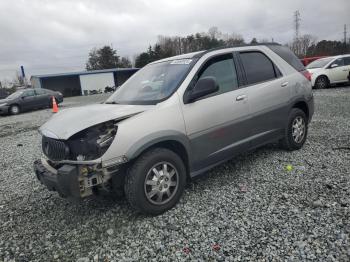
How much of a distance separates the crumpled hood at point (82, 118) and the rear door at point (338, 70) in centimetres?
1434

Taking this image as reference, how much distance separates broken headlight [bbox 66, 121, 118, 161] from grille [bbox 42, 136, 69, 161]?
6 cm

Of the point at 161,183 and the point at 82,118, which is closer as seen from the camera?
the point at 82,118

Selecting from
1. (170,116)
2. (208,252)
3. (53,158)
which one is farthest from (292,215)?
(53,158)

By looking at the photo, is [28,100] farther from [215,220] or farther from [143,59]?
[143,59]

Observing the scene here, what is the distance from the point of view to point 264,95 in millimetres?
4340

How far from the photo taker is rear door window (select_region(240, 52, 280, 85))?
428 cm

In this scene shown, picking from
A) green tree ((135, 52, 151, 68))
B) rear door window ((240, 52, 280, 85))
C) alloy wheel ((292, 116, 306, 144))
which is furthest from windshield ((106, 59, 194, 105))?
green tree ((135, 52, 151, 68))

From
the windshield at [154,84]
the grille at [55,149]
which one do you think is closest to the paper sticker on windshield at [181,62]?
the windshield at [154,84]

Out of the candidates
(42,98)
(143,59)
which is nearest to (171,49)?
(143,59)

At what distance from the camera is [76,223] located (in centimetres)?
339

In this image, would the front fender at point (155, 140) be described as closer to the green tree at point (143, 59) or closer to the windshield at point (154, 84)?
the windshield at point (154, 84)

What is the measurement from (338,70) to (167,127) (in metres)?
14.5

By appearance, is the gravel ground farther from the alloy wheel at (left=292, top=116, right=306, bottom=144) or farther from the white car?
the white car

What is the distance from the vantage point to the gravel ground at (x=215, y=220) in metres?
2.68
